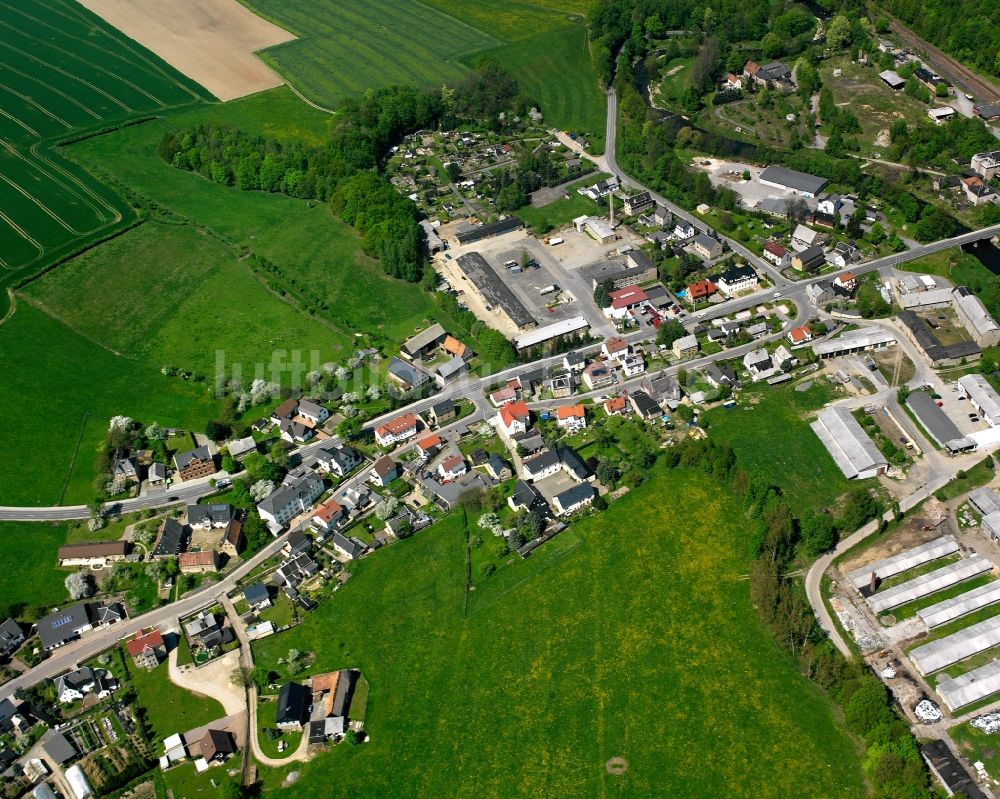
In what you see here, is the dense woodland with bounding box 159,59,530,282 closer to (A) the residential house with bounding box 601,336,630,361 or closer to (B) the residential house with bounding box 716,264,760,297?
(A) the residential house with bounding box 601,336,630,361

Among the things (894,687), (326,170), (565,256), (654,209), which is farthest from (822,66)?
(894,687)

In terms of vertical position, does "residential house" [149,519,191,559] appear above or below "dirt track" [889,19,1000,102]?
below

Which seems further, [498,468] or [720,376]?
[720,376]

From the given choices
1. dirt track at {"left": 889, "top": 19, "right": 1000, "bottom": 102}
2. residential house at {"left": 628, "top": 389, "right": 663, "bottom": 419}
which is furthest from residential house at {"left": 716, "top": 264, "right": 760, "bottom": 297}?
dirt track at {"left": 889, "top": 19, "right": 1000, "bottom": 102}

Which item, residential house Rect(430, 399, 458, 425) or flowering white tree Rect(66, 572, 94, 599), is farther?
residential house Rect(430, 399, 458, 425)

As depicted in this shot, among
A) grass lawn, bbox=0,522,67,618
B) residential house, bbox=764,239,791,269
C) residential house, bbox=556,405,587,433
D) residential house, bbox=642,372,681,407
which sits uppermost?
residential house, bbox=764,239,791,269

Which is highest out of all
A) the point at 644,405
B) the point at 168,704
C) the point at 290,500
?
the point at 644,405

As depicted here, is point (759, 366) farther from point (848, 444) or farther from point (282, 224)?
point (282, 224)

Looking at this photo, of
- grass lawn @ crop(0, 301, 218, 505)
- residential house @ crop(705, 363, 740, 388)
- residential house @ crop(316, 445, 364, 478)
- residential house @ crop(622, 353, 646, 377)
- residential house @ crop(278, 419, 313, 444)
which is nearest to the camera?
residential house @ crop(316, 445, 364, 478)

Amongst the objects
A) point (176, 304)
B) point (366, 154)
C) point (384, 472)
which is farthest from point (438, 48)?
point (384, 472)
